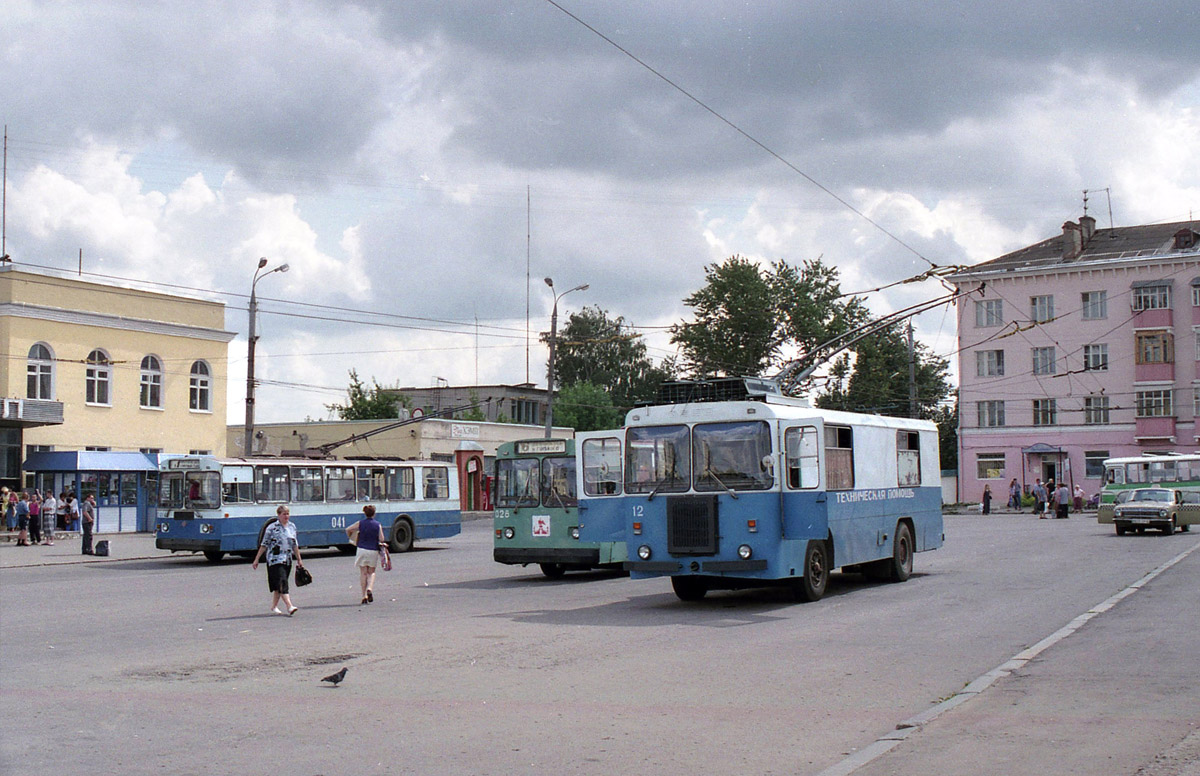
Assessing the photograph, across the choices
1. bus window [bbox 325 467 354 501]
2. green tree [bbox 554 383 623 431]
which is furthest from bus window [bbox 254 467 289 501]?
green tree [bbox 554 383 623 431]

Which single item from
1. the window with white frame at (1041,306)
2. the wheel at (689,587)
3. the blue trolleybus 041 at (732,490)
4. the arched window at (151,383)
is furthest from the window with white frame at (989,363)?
the wheel at (689,587)

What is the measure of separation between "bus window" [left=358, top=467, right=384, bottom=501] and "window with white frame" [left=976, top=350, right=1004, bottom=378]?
4897cm

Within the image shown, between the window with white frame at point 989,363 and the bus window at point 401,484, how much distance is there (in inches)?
1884

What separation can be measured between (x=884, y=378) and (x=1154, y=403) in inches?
733

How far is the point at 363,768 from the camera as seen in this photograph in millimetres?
7305

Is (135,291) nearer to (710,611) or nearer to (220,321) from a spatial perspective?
(220,321)

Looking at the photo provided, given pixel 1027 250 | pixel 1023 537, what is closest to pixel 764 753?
pixel 1023 537

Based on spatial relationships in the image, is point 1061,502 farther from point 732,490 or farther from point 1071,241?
point 732,490

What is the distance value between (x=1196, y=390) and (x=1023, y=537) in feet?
123

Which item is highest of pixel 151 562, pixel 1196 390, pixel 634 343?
pixel 634 343

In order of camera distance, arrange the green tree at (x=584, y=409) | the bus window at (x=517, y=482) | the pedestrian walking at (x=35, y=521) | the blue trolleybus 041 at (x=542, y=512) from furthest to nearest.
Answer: the green tree at (x=584, y=409)
the pedestrian walking at (x=35, y=521)
the bus window at (x=517, y=482)
the blue trolleybus 041 at (x=542, y=512)

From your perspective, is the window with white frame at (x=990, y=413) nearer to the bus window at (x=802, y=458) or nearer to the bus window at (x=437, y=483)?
the bus window at (x=437, y=483)

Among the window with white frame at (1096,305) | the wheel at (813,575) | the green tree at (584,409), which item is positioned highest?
the window with white frame at (1096,305)

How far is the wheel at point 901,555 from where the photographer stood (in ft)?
67.3
